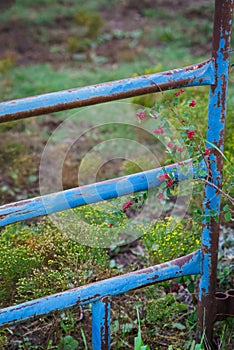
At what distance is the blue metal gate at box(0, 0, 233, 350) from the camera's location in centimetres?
165

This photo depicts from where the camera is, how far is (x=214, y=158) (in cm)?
188

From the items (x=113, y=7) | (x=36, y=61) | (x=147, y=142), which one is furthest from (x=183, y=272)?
(x=113, y=7)

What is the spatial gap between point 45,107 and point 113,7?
247 inches

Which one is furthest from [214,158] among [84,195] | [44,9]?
[44,9]

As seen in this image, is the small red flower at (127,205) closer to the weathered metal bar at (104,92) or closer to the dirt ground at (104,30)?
the weathered metal bar at (104,92)

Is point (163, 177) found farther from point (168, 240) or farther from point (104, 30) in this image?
point (104, 30)

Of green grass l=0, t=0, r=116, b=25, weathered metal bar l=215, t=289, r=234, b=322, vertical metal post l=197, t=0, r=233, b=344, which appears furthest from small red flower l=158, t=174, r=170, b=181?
green grass l=0, t=0, r=116, b=25

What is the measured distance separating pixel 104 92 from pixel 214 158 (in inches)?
16.3

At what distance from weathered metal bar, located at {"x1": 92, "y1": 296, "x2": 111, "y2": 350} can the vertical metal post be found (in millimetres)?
348

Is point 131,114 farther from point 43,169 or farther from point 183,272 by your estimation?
point 183,272

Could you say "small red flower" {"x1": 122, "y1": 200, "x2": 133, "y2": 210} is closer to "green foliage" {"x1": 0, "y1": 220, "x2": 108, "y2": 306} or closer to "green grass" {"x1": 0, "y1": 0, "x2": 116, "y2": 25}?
"green foliage" {"x1": 0, "y1": 220, "x2": 108, "y2": 306}

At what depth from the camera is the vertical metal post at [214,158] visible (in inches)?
70.1

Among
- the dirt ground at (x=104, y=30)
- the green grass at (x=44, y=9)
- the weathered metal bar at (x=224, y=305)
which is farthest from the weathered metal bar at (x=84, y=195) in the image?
the green grass at (x=44, y=9)

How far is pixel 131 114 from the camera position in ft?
14.9
